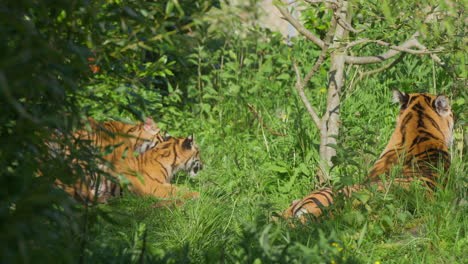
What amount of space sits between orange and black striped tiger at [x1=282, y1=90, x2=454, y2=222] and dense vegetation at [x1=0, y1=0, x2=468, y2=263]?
15 centimetres

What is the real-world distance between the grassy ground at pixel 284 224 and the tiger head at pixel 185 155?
0.40 ft

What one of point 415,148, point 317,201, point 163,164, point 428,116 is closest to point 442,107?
point 428,116

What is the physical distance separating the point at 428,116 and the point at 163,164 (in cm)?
275

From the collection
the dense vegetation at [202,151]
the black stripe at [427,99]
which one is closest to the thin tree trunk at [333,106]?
the dense vegetation at [202,151]

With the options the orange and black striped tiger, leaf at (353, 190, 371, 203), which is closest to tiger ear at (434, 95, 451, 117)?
the orange and black striped tiger

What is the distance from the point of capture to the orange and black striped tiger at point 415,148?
185 inches

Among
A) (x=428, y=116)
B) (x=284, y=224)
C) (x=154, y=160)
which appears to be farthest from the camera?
(x=154, y=160)

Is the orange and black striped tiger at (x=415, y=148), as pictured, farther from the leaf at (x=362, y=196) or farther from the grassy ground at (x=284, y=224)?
the leaf at (x=362, y=196)

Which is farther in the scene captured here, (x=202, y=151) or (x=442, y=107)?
(x=202, y=151)

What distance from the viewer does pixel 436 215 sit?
13.8 feet

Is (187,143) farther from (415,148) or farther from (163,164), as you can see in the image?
(415,148)

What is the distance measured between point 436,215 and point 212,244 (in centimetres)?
162

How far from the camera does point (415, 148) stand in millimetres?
5223

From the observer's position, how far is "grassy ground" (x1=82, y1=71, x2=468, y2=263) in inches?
121
